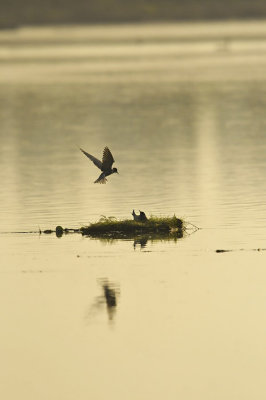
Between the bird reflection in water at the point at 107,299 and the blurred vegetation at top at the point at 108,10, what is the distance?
387 feet

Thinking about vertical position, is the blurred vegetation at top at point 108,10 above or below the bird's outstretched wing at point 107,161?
above

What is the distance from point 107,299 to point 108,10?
12414 centimetres

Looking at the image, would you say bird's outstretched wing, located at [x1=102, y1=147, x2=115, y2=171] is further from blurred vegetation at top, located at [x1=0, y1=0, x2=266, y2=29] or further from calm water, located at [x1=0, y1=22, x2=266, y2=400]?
blurred vegetation at top, located at [x1=0, y1=0, x2=266, y2=29]

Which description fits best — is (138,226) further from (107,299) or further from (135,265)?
(107,299)

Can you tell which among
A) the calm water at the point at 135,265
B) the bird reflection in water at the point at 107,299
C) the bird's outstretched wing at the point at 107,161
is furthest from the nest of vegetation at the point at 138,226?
the bird reflection in water at the point at 107,299

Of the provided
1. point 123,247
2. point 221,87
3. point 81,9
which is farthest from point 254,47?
point 123,247

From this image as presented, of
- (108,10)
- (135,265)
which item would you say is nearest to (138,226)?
(135,265)

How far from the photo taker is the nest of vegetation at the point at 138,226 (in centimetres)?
1933

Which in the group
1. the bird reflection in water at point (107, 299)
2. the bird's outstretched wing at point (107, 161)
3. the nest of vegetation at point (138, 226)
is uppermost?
the bird's outstretched wing at point (107, 161)

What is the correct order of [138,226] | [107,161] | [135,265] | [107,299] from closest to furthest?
[107,299]
[135,265]
[138,226]
[107,161]

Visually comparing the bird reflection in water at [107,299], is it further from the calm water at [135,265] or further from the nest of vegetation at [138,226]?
the nest of vegetation at [138,226]

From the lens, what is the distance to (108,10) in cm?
13838

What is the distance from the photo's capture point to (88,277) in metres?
16.7

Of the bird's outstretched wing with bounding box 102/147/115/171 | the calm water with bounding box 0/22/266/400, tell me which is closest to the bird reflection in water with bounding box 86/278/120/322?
the calm water with bounding box 0/22/266/400
